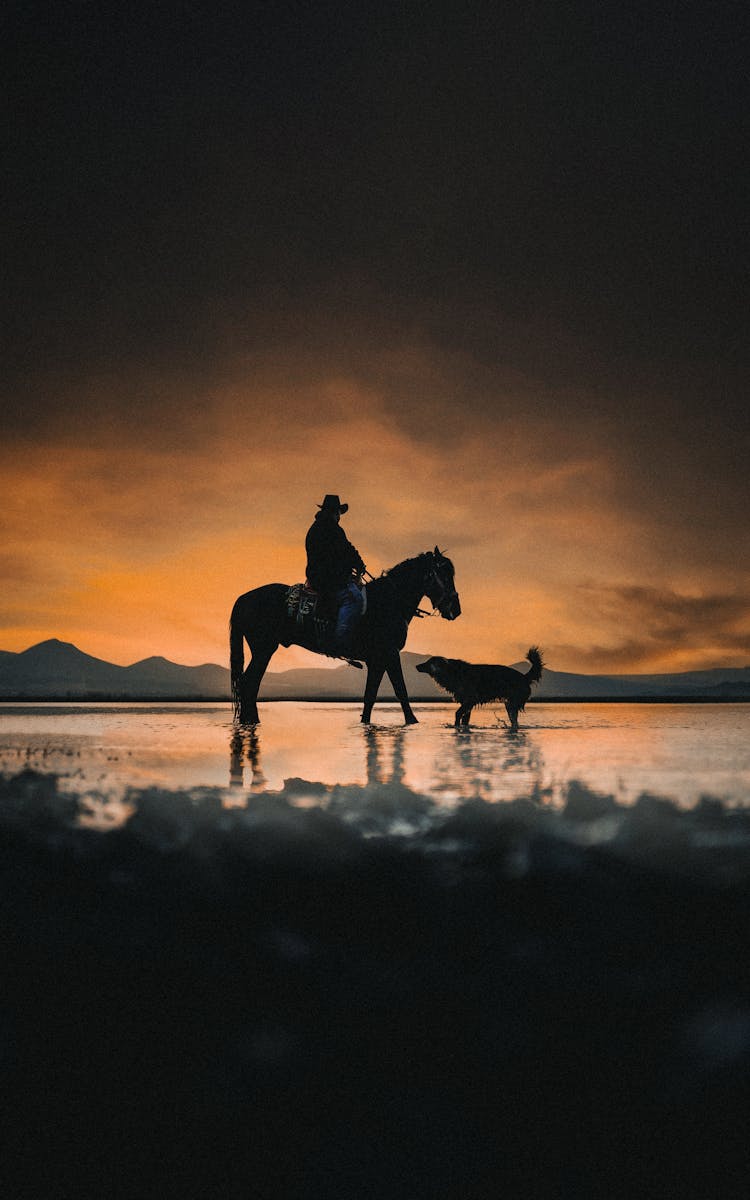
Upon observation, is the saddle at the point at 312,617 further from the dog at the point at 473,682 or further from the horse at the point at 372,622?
the dog at the point at 473,682

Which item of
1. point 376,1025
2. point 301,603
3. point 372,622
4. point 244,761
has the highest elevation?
point 301,603

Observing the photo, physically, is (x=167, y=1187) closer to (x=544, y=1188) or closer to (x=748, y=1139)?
(x=544, y=1188)

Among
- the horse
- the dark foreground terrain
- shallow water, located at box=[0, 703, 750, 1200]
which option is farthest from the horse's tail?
the dark foreground terrain

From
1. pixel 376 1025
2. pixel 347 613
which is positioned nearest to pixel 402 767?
pixel 376 1025

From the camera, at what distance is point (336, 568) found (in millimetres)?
14906

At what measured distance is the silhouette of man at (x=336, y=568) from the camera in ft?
48.7

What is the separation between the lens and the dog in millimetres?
14422

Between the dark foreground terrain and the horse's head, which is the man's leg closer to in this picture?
the horse's head

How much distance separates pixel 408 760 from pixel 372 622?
256 inches

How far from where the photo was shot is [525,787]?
6.82 m

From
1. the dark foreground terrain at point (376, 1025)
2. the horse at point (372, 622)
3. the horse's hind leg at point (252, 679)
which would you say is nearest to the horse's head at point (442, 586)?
the horse at point (372, 622)

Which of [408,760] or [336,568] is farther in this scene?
[336,568]

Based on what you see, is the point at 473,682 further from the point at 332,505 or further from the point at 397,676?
the point at 332,505

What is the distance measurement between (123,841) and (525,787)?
323cm
